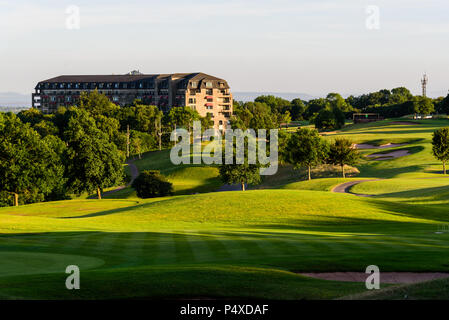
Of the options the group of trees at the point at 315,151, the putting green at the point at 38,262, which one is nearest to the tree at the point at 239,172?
the group of trees at the point at 315,151

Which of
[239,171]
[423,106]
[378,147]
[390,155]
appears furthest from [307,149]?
[423,106]

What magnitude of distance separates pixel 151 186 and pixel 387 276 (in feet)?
218

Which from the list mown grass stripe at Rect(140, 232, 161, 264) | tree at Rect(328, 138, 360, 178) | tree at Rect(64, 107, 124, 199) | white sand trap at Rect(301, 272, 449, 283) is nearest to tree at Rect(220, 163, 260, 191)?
tree at Rect(328, 138, 360, 178)

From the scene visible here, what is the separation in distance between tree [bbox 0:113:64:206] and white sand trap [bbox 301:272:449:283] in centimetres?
6219

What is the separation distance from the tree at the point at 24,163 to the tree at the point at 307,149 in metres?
38.1

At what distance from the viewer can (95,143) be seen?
78125 mm

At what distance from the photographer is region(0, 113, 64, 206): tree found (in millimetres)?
72000

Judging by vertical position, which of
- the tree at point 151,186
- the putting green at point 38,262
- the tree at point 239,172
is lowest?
the tree at point 151,186

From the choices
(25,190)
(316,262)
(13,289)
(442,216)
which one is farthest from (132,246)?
(25,190)

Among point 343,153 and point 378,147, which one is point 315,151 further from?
point 378,147

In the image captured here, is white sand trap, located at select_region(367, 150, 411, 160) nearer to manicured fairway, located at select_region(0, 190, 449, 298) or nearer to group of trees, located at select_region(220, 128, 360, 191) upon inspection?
group of trees, located at select_region(220, 128, 360, 191)

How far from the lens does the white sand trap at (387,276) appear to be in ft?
57.9

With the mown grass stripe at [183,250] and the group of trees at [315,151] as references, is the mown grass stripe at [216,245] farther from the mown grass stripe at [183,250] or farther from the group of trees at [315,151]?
the group of trees at [315,151]
